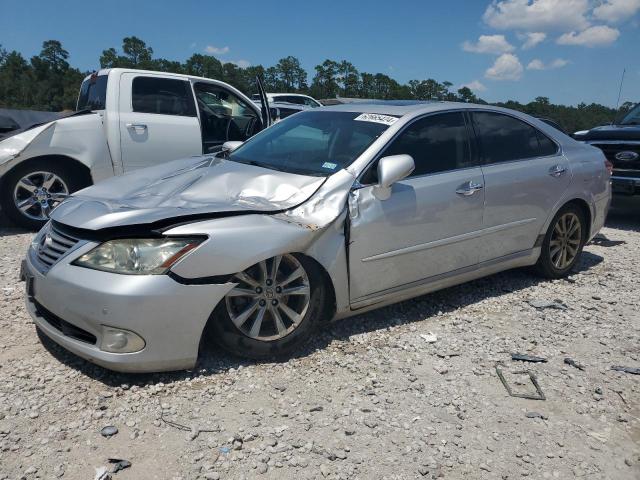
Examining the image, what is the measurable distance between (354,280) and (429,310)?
1030 millimetres

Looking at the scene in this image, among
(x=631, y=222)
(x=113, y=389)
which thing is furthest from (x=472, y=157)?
(x=631, y=222)

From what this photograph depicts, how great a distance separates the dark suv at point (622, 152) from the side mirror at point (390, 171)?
17.4ft

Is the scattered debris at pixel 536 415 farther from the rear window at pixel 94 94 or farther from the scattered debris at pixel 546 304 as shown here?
the rear window at pixel 94 94

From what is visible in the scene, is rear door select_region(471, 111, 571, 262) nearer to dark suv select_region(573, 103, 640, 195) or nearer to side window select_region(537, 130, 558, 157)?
side window select_region(537, 130, 558, 157)

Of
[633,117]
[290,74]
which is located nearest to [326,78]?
[290,74]

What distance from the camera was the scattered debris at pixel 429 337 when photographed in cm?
359

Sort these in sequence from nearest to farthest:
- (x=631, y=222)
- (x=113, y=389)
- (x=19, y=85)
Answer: (x=113, y=389), (x=631, y=222), (x=19, y=85)

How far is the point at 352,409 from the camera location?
276cm

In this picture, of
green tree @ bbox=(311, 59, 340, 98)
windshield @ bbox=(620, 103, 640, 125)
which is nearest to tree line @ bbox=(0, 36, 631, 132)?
green tree @ bbox=(311, 59, 340, 98)

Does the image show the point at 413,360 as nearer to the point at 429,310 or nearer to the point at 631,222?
the point at 429,310

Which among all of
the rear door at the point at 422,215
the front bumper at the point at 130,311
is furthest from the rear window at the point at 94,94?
the rear door at the point at 422,215

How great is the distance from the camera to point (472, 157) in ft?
13.3

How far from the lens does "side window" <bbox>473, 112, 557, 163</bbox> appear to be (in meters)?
4.19

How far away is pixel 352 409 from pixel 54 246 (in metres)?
1.88
